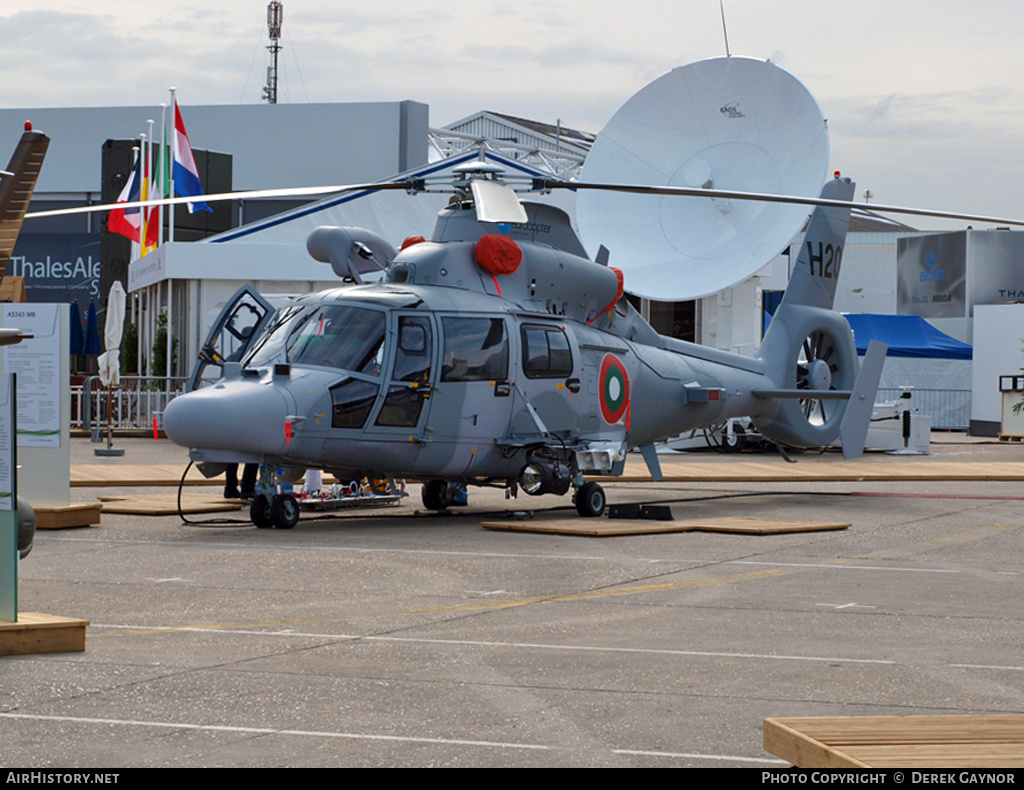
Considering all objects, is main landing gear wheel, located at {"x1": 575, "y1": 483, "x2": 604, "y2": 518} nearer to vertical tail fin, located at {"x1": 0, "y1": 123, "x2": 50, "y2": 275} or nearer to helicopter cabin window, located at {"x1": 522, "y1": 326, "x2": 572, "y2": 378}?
helicopter cabin window, located at {"x1": 522, "y1": 326, "x2": 572, "y2": 378}

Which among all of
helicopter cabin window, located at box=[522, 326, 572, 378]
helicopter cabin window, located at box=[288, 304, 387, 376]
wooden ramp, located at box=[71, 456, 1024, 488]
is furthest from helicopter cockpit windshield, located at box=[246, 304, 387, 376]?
wooden ramp, located at box=[71, 456, 1024, 488]

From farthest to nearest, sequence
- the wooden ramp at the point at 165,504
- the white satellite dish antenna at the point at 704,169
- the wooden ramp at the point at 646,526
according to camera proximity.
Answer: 1. the white satellite dish antenna at the point at 704,169
2. the wooden ramp at the point at 165,504
3. the wooden ramp at the point at 646,526

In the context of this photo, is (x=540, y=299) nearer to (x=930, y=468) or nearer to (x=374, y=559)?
(x=374, y=559)

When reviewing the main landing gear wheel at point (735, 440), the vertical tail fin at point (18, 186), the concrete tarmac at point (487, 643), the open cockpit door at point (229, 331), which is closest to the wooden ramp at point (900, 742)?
the concrete tarmac at point (487, 643)

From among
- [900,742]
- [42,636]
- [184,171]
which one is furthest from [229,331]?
[184,171]

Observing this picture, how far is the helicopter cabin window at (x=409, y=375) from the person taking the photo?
524 inches

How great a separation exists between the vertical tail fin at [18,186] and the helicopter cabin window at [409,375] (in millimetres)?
8002

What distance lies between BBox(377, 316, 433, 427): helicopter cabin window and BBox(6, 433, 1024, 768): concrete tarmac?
48.4 inches

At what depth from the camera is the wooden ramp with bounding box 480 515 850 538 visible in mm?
13258

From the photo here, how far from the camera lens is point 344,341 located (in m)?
13.2

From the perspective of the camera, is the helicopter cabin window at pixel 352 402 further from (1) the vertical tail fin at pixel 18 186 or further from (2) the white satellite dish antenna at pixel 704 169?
(2) the white satellite dish antenna at pixel 704 169

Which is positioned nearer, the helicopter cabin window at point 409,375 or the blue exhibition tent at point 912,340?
the helicopter cabin window at point 409,375

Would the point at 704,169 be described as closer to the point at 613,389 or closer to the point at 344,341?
the point at 613,389
